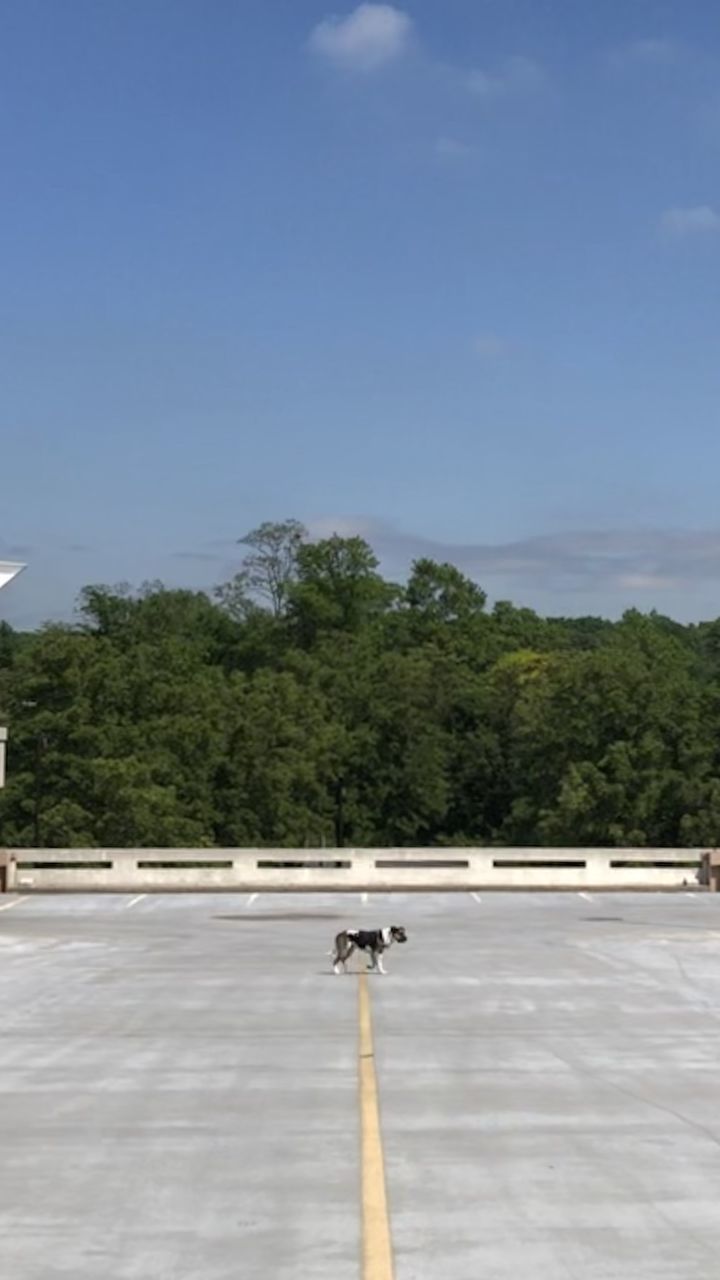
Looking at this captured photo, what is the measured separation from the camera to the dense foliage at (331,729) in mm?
85938

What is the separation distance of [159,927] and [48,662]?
195ft

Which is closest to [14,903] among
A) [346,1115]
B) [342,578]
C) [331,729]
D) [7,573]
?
A: [7,573]

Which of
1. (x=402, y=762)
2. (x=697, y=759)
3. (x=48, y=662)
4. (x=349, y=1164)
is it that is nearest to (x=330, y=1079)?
(x=349, y=1164)

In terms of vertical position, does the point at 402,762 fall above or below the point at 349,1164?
above

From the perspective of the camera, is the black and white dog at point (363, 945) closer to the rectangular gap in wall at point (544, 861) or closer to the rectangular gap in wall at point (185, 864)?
the rectangular gap in wall at point (185, 864)

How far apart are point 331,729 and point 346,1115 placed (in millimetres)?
92523

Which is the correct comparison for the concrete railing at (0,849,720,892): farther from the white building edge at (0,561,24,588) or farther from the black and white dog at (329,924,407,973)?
the black and white dog at (329,924,407,973)

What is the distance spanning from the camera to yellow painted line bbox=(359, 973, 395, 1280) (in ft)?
24.5

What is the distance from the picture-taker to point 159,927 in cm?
2945

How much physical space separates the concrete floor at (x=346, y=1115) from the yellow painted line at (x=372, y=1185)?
2.8 inches

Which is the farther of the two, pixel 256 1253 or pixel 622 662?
pixel 622 662

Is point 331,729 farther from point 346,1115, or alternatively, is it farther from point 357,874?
point 346,1115

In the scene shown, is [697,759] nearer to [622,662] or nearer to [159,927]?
[622,662]

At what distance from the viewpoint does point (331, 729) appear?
340 ft
